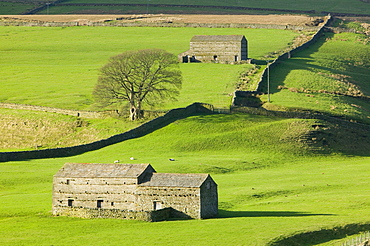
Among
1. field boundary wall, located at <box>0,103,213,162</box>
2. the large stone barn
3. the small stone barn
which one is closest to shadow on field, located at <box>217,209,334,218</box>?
the large stone barn

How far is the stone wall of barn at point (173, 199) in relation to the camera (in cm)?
4662

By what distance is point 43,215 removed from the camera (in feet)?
159

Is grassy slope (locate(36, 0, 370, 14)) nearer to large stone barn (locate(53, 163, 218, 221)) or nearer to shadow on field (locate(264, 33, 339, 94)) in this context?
shadow on field (locate(264, 33, 339, 94))

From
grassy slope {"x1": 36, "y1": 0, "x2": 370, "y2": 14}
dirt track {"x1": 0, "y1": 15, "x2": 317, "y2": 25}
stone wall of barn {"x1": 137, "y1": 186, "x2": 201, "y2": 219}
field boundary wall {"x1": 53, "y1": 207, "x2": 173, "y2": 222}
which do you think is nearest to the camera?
field boundary wall {"x1": 53, "y1": 207, "x2": 173, "y2": 222}

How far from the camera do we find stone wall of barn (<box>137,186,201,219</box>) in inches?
1836

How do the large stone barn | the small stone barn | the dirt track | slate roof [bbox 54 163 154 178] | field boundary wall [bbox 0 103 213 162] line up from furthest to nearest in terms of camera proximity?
1. the dirt track
2. the small stone barn
3. field boundary wall [bbox 0 103 213 162]
4. slate roof [bbox 54 163 154 178]
5. the large stone barn

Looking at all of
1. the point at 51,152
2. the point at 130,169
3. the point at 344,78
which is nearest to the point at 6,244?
the point at 130,169

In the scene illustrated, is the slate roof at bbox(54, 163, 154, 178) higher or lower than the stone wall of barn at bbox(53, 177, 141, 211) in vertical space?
higher

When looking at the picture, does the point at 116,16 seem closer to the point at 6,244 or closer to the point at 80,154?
the point at 80,154

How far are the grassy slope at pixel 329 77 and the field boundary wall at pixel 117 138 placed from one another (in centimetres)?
1071

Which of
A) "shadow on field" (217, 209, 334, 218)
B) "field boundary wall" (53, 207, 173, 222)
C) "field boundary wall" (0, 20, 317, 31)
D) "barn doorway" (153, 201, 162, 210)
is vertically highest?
"field boundary wall" (0, 20, 317, 31)

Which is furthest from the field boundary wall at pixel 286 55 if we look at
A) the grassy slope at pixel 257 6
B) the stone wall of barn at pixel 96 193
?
the stone wall of barn at pixel 96 193

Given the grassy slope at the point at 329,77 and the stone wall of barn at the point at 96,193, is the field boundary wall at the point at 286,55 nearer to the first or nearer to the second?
the grassy slope at the point at 329,77

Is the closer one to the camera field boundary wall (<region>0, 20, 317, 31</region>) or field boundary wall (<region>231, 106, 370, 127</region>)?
field boundary wall (<region>231, 106, 370, 127</region>)
